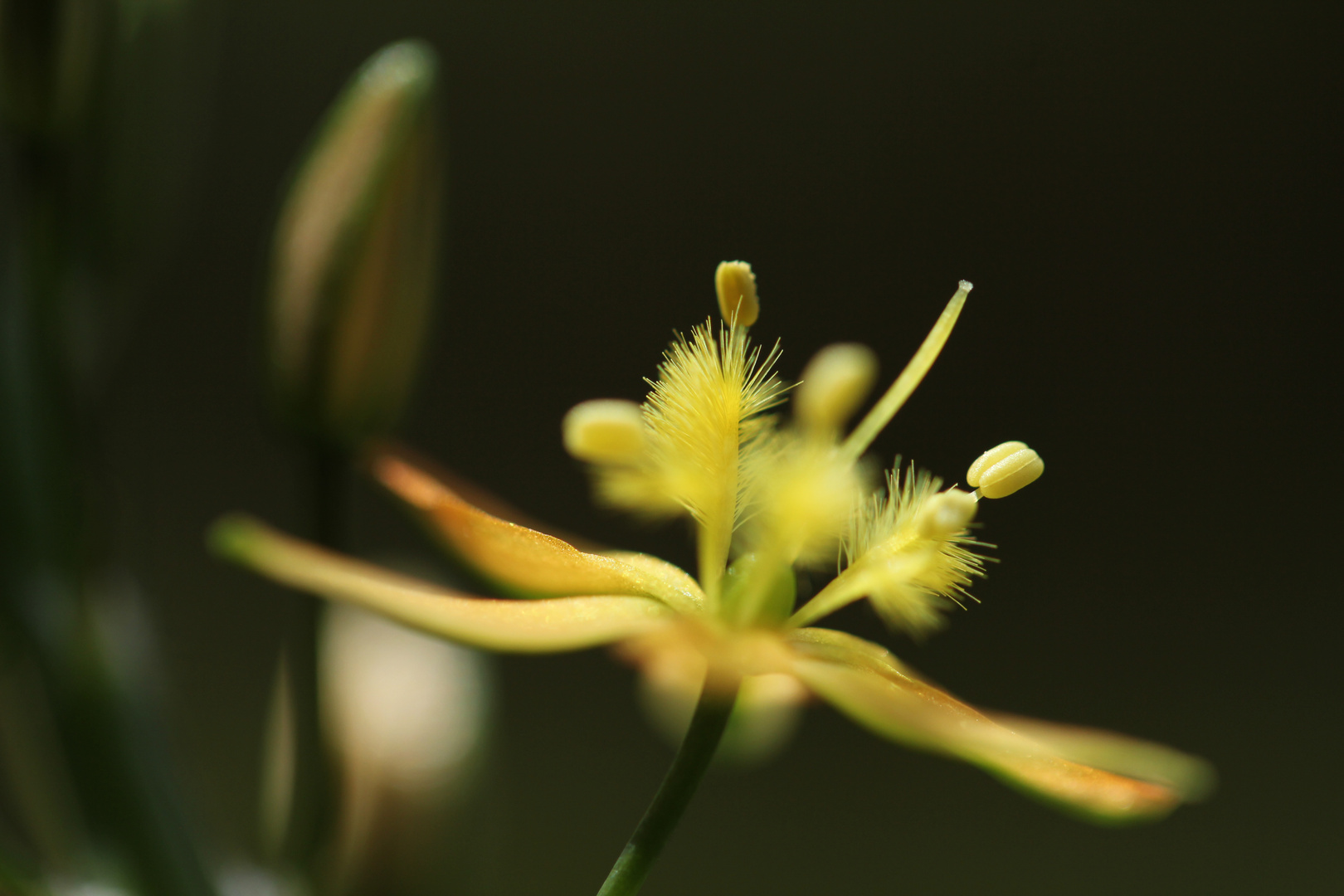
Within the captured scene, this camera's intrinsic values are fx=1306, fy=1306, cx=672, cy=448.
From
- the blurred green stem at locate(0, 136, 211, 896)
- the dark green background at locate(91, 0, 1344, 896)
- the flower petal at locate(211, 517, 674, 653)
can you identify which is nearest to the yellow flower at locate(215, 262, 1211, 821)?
the flower petal at locate(211, 517, 674, 653)

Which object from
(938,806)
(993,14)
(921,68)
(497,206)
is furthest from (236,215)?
(938,806)

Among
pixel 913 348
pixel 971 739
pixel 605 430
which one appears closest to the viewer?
pixel 971 739

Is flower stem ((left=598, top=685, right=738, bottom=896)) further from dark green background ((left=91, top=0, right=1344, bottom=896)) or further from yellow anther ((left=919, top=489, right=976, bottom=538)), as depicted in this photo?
dark green background ((left=91, top=0, right=1344, bottom=896))


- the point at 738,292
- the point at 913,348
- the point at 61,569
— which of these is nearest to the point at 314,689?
the point at 61,569

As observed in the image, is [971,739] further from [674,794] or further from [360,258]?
[360,258]

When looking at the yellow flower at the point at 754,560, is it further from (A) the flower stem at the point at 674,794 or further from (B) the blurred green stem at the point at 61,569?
(B) the blurred green stem at the point at 61,569

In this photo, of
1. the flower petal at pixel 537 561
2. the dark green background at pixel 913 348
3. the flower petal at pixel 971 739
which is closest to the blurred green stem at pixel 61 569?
the flower petal at pixel 537 561

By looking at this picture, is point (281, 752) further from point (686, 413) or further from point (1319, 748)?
point (1319, 748)
